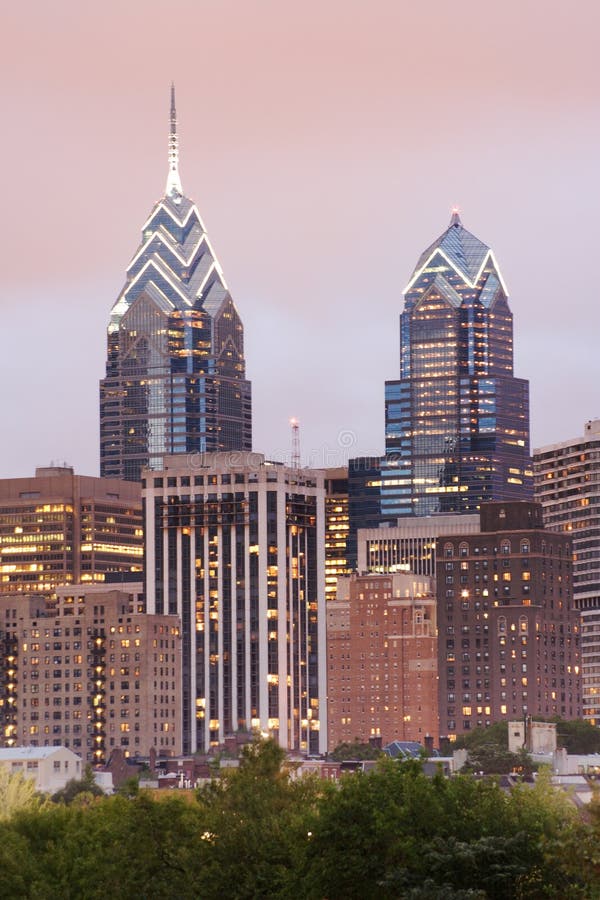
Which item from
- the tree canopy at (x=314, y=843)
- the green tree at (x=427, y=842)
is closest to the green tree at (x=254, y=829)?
the tree canopy at (x=314, y=843)

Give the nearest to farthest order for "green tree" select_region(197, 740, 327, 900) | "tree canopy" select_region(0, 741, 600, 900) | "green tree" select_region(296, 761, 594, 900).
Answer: "green tree" select_region(296, 761, 594, 900) < "tree canopy" select_region(0, 741, 600, 900) < "green tree" select_region(197, 740, 327, 900)

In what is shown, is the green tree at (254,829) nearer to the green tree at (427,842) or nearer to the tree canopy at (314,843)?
the tree canopy at (314,843)

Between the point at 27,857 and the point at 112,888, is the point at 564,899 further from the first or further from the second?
the point at 27,857

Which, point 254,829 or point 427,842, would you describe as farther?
point 254,829

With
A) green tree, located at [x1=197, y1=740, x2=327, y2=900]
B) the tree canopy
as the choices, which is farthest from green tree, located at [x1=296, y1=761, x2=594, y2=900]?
green tree, located at [x1=197, y1=740, x2=327, y2=900]

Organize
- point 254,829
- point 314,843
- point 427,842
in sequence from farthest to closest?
point 254,829 < point 314,843 < point 427,842

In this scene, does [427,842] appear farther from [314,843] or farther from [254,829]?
[254,829]

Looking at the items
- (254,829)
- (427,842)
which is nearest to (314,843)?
(427,842)

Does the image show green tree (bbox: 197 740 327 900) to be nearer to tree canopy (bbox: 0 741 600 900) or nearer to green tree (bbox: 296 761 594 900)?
tree canopy (bbox: 0 741 600 900)

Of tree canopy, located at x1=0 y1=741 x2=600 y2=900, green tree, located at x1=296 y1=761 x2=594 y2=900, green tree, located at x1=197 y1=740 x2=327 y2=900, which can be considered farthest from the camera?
green tree, located at x1=197 y1=740 x2=327 y2=900

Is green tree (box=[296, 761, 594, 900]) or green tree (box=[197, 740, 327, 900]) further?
green tree (box=[197, 740, 327, 900])

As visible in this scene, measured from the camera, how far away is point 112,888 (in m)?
136

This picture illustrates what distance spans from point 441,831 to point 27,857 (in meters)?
33.2

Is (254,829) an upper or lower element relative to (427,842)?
lower
